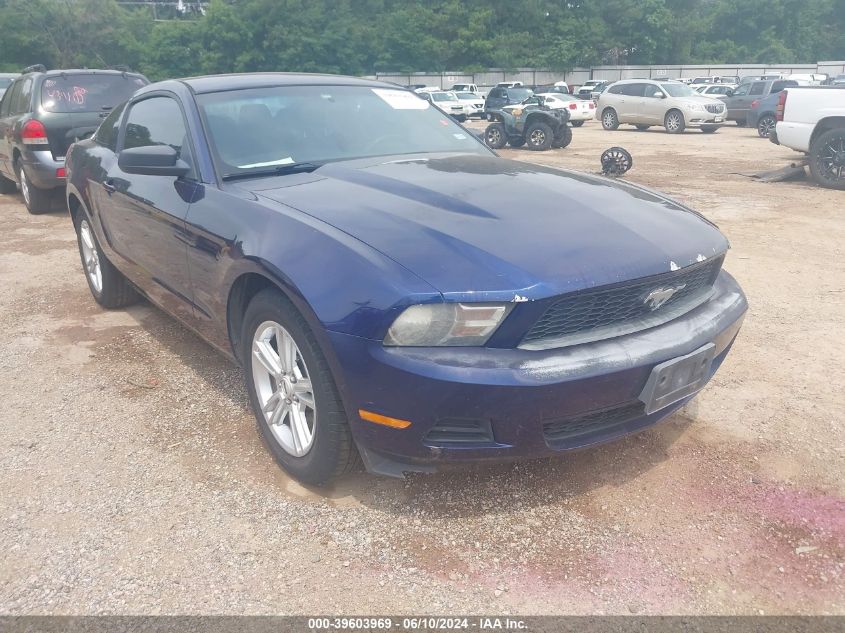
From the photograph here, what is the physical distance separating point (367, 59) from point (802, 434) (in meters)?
60.5

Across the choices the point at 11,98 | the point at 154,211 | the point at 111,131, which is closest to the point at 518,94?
the point at 11,98

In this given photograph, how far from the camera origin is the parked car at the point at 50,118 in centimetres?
801

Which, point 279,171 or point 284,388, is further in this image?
point 279,171

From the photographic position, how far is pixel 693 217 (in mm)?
3025

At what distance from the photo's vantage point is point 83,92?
27.5 feet

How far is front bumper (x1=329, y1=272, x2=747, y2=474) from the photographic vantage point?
2154 mm

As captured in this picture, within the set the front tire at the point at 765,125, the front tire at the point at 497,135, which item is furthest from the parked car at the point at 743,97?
the front tire at the point at 497,135

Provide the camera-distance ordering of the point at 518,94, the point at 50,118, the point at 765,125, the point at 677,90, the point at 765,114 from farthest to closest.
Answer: the point at 518,94, the point at 677,90, the point at 765,114, the point at 765,125, the point at 50,118

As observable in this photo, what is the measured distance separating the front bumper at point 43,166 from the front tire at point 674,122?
18526 mm

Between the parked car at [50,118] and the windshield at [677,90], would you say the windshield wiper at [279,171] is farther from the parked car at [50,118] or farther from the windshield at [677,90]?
the windshield at [677,90]

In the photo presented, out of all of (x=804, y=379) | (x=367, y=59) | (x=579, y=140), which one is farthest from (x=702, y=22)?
(x=804, y=379)

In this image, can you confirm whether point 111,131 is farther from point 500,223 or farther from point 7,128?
point 7,128

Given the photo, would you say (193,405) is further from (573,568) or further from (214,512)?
(573,568)

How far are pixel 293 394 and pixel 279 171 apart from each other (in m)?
1.10
